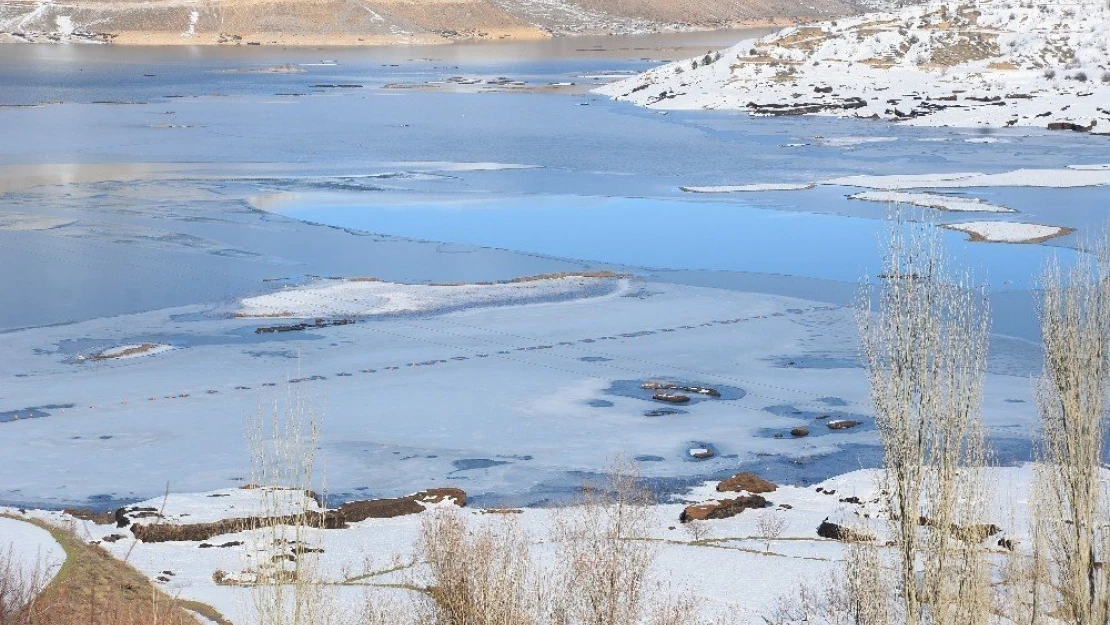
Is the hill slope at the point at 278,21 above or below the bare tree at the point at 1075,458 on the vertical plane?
below

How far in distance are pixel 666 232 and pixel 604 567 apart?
1753 cm

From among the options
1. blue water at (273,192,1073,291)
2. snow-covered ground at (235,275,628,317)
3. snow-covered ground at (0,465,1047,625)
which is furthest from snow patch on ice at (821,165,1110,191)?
snow-covered ground at (0,465,1047,625)

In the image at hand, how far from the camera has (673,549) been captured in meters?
12.5

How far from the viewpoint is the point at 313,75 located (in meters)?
80.2

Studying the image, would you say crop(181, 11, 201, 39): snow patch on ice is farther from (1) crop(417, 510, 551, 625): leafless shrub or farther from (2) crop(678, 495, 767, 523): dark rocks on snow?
(1) crop(417, 510, 551, 625): leafless shrub

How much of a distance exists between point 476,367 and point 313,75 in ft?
211

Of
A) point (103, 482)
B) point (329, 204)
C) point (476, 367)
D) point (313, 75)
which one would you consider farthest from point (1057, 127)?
point (313, 75)

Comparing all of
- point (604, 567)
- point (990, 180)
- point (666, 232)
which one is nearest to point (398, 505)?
point (604, 567)

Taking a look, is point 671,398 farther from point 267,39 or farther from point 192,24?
point 192,24

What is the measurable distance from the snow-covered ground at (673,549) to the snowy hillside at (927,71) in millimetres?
35745

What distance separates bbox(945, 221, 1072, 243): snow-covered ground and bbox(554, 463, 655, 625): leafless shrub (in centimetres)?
1543

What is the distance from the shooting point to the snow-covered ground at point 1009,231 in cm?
2605

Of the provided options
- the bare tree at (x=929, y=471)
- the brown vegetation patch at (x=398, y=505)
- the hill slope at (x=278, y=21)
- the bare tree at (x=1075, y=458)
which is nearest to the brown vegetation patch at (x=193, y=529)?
the brown vegetation patch at (x=398, y=505)

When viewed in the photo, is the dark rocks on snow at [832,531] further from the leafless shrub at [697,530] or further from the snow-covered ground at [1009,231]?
the snow-covered ground at [1009,231]
